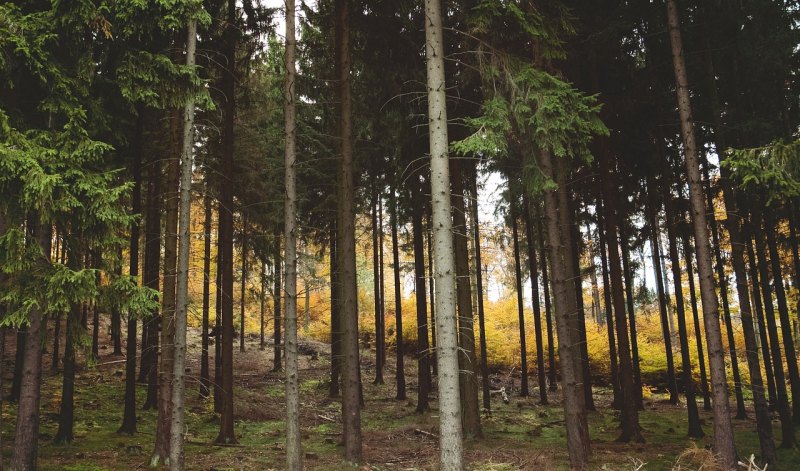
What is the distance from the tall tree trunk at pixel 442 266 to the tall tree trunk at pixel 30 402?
21.7ft

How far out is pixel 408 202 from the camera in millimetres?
18844

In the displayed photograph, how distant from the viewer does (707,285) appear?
31.9 feet

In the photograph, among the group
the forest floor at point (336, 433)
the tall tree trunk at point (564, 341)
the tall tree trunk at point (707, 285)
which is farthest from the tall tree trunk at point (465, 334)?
the tall tree trunk at point (707, 285)

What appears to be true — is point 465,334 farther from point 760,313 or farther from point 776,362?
point 760,313

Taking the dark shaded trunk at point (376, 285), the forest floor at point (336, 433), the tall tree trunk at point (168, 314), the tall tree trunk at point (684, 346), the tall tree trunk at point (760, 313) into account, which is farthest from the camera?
the dark shaded trunk at point (376, 285)

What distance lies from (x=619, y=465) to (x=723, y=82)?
36.7 feet

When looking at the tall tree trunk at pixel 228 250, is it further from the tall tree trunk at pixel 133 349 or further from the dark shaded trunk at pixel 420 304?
the dark shaded trunk at pixel 420 304

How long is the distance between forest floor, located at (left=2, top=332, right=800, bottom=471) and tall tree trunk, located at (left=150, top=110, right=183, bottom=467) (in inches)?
26.9

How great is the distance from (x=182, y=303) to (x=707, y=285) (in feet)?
35.1

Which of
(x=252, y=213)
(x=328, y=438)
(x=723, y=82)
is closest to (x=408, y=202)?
(x=252, y=213)

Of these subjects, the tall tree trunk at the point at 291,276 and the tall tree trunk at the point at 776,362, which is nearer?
the tall tree trunk at the point at 291,276

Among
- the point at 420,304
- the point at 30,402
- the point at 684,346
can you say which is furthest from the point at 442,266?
the point at 684,346

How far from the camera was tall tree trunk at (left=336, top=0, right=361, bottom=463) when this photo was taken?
10.8 meters

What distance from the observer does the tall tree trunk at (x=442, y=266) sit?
7.03 metres
